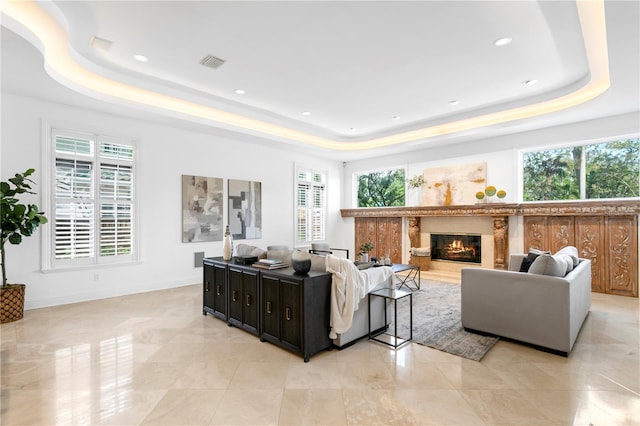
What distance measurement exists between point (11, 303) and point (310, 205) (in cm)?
618

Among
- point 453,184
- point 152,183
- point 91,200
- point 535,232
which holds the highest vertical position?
point 453,184

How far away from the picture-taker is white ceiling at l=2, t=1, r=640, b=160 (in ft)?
10.4

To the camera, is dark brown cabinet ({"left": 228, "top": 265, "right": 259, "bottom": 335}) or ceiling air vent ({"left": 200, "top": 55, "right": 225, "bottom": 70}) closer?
dark brown cabinet ({"left": 228, "top": 265, "right": 259, "bottom": 335})

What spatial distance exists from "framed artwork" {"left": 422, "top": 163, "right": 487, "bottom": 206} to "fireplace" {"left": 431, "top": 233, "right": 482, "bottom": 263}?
0.80 m

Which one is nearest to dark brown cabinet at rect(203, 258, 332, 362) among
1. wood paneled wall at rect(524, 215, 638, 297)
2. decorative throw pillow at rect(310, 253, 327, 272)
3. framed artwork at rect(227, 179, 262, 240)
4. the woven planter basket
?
decorative throw pillow at rect(310, 253, 327, 272)

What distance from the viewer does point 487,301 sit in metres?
3.59

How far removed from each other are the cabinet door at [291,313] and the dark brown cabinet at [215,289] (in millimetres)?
1163

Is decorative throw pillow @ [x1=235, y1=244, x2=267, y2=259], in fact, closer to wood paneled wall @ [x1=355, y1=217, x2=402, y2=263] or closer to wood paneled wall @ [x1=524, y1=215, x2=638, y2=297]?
wood paneled wall @ [x1=355, y1=217, x2=402, y2=263]

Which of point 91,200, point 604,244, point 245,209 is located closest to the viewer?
point 91,200

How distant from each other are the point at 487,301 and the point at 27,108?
6768 millimetres

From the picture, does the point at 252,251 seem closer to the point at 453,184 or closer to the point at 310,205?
the point at 310,205

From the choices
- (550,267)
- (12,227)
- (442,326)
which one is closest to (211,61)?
(12,227)

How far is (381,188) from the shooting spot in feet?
30.0

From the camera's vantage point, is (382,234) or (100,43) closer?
(100,43)
